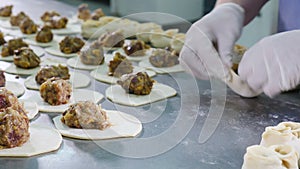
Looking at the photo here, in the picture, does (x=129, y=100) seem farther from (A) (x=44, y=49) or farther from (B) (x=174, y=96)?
(A) (x=44, y=49)

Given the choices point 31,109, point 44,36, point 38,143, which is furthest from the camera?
point 44,36

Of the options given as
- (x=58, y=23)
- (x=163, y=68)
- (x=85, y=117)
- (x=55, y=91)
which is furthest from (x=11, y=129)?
(x=58, y=23)

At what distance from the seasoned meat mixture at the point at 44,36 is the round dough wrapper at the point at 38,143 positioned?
112cm

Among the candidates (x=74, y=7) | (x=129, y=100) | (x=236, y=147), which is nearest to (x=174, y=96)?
(x=129, y=100)

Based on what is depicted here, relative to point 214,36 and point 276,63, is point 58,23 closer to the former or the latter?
point 214,36

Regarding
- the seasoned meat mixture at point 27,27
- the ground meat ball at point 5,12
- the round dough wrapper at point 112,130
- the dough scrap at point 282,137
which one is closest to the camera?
the dough scrap at point 282,137

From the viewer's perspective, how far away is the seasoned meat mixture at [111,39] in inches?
101

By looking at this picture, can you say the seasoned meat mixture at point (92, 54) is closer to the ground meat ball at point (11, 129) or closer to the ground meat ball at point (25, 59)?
the ground meat ball at point (25, 59)

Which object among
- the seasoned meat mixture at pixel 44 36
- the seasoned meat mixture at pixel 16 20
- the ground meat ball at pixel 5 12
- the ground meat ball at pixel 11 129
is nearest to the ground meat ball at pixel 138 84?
the ground meat ball at pixel 11 129

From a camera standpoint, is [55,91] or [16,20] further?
[16,20]

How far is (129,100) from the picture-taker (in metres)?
1.99

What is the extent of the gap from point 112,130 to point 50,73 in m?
0.58

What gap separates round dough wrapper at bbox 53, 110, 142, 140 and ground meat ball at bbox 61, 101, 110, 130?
0.02 m

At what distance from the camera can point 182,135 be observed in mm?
1694
